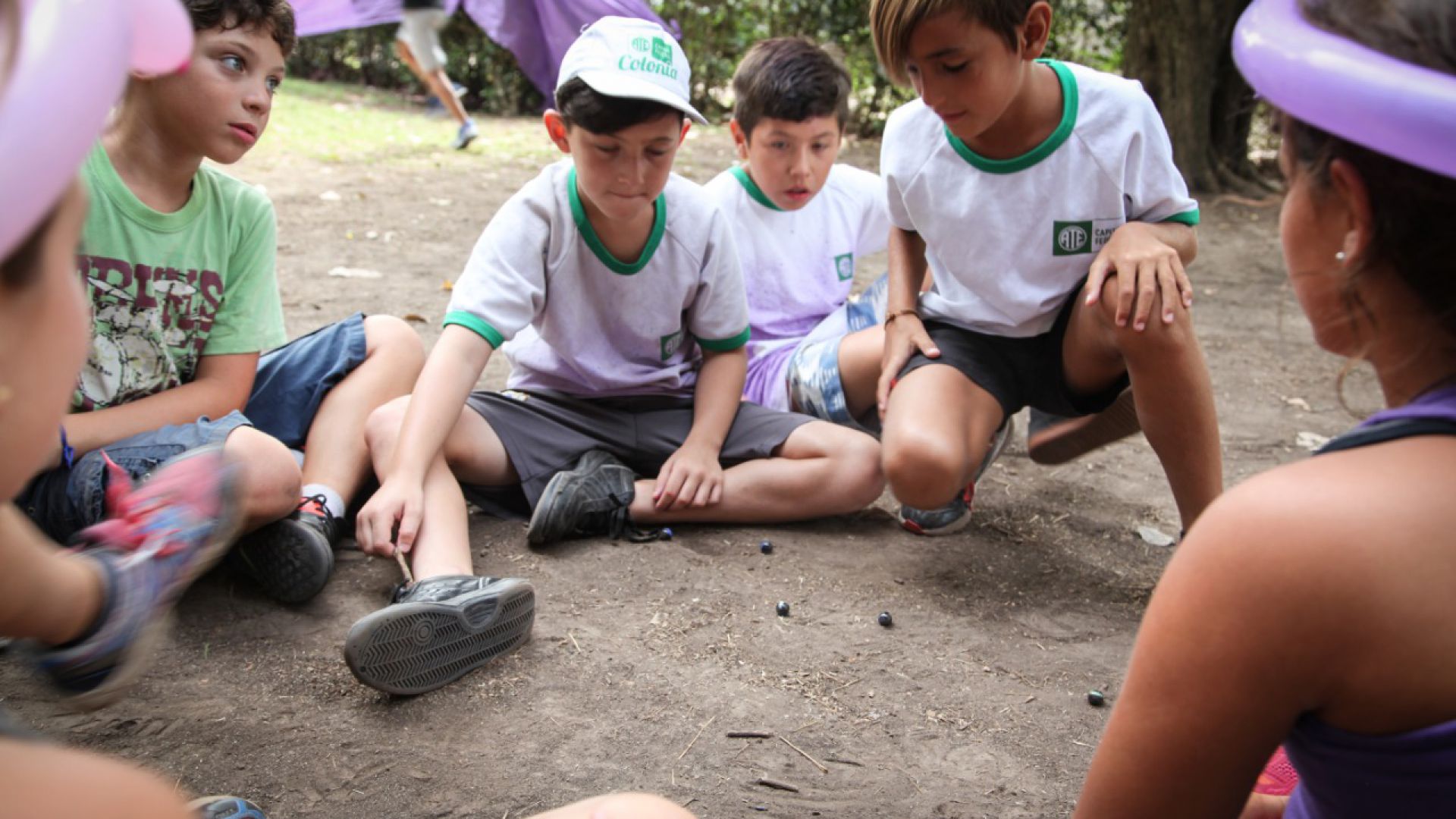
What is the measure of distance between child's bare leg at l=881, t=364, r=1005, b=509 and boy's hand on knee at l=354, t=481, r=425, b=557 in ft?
3.72

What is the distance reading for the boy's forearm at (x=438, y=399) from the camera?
109 inches

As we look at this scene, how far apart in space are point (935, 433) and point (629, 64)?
1164 mm

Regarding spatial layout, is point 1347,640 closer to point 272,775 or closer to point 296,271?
point 272,775

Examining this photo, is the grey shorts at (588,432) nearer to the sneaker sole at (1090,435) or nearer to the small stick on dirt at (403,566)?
the small stick on dirt at (403,566)

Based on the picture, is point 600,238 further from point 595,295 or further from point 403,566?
point 403,566

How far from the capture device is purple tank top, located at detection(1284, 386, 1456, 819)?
3.59ft

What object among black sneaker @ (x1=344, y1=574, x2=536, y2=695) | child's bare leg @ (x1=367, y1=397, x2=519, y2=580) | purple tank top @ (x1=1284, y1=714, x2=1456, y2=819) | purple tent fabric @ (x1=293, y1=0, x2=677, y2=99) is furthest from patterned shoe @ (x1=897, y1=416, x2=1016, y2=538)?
purple tank top @ (x1=1284, y1=714, x2=1456, y2=819)

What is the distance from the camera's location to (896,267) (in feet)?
11.0

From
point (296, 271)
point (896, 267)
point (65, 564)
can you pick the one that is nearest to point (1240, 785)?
point (65, 564)

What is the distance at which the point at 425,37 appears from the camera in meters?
9.31

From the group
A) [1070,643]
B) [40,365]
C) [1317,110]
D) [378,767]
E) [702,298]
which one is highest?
[1317,110]

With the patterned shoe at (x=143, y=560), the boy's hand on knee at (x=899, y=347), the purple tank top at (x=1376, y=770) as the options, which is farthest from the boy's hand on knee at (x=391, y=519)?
the purple tank top at (x=1376, y=770)

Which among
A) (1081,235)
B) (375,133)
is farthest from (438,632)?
(375,133)

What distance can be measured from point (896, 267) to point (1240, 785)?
7.40 ft
